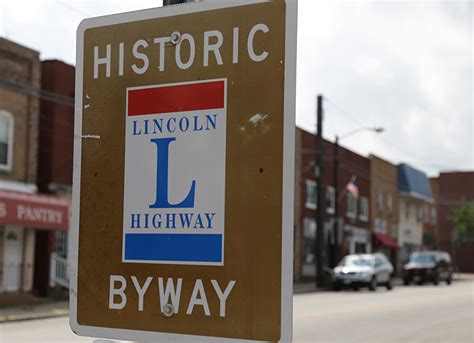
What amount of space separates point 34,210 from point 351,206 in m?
29.7

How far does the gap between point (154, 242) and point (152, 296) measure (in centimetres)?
14

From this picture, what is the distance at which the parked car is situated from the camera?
3484 centimetres

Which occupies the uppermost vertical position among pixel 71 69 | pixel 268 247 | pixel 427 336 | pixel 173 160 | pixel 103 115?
pixel 71 69

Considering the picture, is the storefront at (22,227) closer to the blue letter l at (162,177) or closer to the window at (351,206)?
the blue letter l at (162,177)

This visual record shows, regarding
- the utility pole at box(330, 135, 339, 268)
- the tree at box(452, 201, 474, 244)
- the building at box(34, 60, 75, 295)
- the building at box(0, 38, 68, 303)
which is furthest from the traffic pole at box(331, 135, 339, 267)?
the tree at box(452, 201, 474, 244)

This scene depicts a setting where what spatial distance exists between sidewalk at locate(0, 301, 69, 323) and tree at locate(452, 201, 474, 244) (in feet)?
161

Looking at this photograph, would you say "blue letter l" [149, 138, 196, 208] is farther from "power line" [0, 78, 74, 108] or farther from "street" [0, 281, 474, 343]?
"power line" [0, 78, 74, 108]

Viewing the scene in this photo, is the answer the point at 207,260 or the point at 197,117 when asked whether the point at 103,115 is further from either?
the point at 207,260

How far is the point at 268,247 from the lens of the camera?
6.34ft

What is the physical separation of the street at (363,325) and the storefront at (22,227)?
4132 millimetres

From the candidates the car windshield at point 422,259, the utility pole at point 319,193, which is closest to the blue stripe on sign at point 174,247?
the utility pole at point 319,193

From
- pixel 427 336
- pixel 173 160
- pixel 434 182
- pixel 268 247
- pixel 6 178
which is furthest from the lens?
pixel 434 182

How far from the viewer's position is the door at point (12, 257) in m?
22.7

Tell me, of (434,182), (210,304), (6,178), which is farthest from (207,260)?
(434,182)
